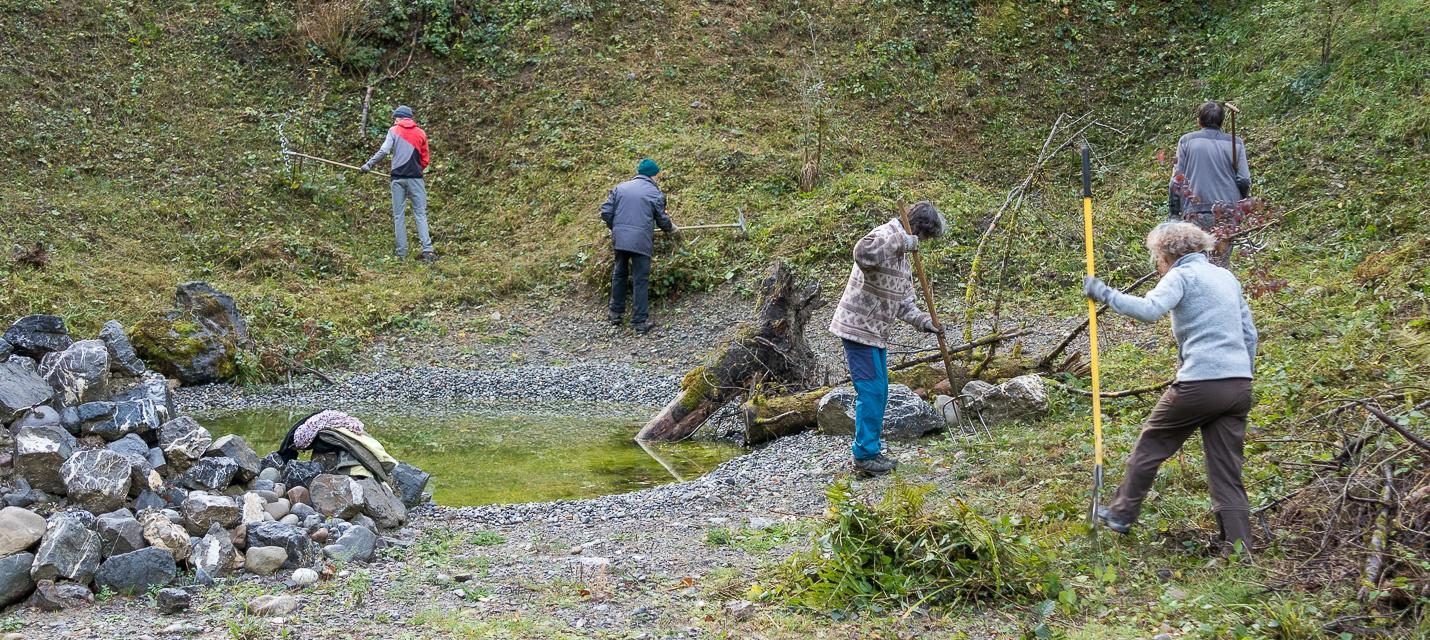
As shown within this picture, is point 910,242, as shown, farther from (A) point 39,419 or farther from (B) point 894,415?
(A) point 39,419

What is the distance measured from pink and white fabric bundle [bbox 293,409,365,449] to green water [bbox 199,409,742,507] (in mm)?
787

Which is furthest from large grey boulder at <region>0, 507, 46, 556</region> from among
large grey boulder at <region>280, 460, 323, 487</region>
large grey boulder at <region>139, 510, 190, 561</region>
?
large grey boulder at <region>280, 460, 323, 487</region>

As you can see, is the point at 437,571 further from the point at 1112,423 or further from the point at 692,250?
the point at 692,250

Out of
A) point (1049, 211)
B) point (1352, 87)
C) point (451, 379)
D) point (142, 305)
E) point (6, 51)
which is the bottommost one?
point (451, 379)

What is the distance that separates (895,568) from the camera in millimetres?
4766

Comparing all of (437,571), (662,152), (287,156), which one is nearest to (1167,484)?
(437,571)

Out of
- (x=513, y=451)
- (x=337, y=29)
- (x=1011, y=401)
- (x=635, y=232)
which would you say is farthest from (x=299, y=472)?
(x=337, y=29)

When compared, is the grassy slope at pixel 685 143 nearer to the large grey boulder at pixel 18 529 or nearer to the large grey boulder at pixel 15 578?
the large grey boulder at pixel 18 529

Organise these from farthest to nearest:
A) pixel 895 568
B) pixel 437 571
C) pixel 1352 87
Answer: pixel 1352 87
pixel 437 571
pixel 895 568

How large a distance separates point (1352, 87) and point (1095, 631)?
1152 cm

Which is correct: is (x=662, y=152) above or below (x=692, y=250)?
above

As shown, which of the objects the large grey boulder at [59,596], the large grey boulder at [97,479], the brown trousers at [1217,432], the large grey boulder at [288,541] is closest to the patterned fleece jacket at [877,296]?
the brown trousers at [1217,432]

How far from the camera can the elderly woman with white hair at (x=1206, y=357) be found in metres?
4.70

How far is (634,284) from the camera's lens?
12.7m
